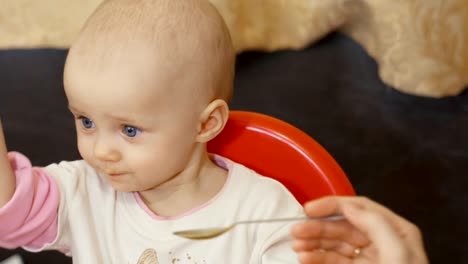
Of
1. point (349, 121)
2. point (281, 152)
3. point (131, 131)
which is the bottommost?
point (349, 121)

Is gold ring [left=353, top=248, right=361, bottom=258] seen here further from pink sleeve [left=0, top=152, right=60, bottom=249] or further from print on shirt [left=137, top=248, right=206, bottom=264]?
pink sleeve [left=0, top=152, right=60, bottom=249]

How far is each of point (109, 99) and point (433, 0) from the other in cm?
136

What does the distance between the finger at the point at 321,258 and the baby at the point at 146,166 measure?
0.17ft

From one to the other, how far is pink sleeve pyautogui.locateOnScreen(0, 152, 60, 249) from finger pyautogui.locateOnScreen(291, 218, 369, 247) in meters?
0.36

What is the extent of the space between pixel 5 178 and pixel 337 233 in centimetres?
43

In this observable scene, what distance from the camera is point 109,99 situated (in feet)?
2.56

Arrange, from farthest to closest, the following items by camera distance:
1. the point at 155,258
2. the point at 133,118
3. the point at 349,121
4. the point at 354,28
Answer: the point at 354,28 → the point at 349,121 → the point at 155,258 → the point at 133,118

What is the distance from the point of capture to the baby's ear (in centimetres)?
85

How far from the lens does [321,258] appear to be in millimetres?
813

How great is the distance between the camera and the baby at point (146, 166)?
79 centimetres

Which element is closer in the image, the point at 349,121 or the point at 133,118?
the point at 133,118

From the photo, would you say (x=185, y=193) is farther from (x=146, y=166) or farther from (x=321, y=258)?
(x=321, y=258)

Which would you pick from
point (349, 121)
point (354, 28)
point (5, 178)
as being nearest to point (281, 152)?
point (5, 178)

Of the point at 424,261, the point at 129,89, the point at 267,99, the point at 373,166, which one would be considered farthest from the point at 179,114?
the point at 267,99
